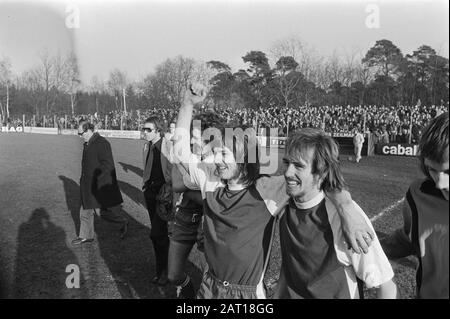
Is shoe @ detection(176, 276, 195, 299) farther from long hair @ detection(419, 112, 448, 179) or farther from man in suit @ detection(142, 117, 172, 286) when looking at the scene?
long hair @ detection(419, 112, 448, 179)

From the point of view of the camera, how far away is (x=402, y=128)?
58.6ft

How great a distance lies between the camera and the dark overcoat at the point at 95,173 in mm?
4633

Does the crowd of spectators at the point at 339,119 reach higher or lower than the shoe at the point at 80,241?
higher

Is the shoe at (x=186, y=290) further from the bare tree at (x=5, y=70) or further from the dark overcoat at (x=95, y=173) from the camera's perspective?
the dark overcoat at (x=95, y=173)

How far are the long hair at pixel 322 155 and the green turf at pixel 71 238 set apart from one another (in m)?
1.81

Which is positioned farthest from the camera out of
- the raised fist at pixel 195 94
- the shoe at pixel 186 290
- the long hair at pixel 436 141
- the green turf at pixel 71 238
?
the green turf at pixel 71 238

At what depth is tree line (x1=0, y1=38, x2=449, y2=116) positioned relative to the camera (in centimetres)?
369

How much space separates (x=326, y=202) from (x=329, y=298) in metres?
0.36

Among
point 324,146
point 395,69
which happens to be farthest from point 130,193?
point 395,69

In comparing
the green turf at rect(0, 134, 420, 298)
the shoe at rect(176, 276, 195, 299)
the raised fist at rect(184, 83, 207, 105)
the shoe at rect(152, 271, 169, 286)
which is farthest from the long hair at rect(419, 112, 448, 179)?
the shoe at rect(152, 271, 169, 286)

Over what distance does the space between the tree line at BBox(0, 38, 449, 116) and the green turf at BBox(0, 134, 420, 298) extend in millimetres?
912

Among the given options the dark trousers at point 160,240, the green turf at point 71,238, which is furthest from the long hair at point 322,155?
the dark trousers at point 160,240
